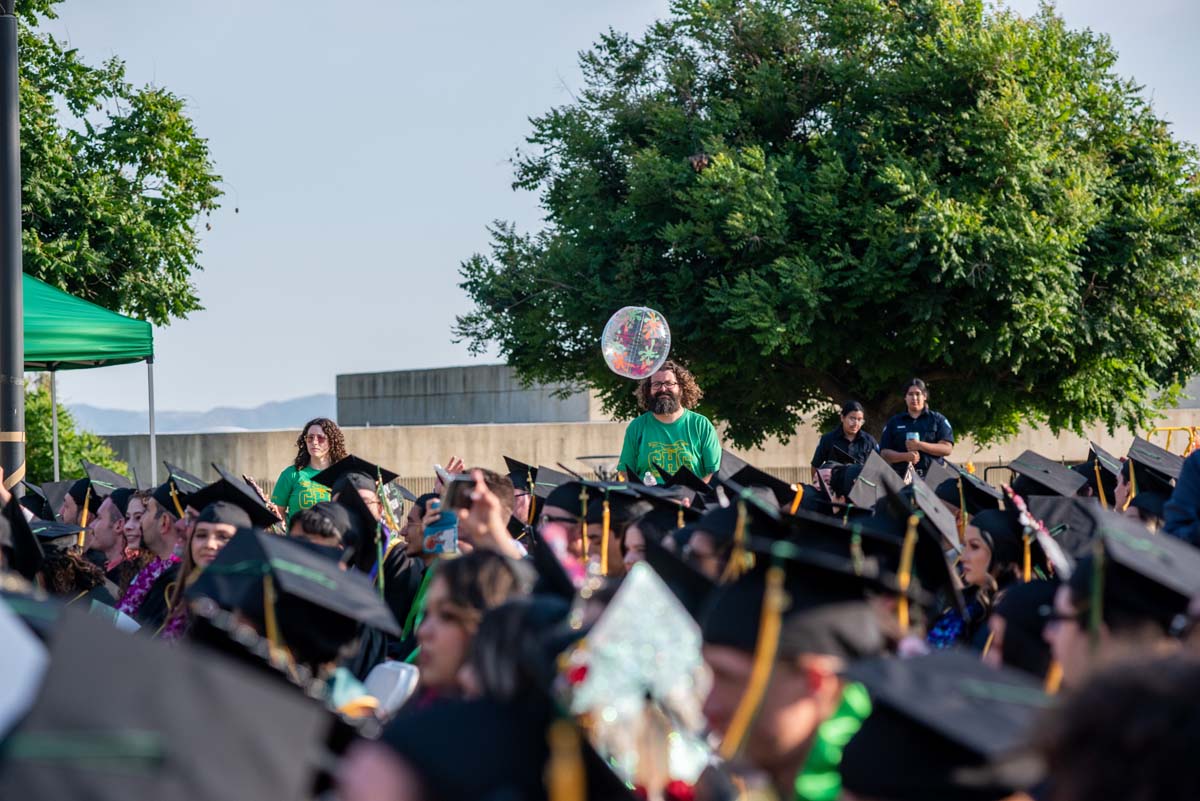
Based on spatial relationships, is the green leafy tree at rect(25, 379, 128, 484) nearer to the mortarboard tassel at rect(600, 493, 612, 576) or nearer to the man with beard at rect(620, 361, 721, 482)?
the man with beard at rect(620, 361, 721, 482)

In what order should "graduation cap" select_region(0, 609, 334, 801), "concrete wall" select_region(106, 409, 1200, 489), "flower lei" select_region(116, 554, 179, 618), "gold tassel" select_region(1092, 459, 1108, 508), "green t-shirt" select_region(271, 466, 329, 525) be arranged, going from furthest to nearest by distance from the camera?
"concrete wall" select_region(106, 409, 1200, 489)
"gold tassel" select_region(1092, 459, 1108, 508)
"green t-shirt" select_region(271, 466, 329, 525)
"flower lei" select_region(116, 554, 179, 618)
"graduation cap" select_region(0, 609, 334, 801)

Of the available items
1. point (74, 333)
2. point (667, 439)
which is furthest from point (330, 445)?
point (74, 333)

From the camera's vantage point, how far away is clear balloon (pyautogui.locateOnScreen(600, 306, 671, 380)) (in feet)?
37.1

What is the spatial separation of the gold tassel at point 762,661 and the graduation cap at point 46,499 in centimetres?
728

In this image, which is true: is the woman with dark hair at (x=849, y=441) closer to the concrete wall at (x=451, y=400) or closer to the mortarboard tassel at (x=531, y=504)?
the mortarboard tassel at (x=531, y=504)

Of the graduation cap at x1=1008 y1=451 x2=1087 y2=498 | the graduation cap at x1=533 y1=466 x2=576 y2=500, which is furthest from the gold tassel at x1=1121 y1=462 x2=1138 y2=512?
the graduation cap at x1=533 y1=466 x2=576 y2=500

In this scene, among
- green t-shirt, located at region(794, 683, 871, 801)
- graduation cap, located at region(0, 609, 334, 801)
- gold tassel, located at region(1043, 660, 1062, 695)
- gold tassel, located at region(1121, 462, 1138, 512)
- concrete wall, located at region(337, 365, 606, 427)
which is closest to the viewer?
graduation cap, located at region(0, 609, 334, 801)

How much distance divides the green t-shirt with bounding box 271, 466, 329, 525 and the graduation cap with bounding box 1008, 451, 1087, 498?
13.7 feet

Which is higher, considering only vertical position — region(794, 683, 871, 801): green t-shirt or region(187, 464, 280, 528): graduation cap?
region(187, 464, 280, 528): graduation cap

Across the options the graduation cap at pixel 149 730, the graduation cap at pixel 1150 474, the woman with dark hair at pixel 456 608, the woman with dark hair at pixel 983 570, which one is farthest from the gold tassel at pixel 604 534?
the graduation cap at pixel 149 730

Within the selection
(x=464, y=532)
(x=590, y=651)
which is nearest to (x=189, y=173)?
(x=464, y=532)

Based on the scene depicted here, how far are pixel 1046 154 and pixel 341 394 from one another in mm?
19540

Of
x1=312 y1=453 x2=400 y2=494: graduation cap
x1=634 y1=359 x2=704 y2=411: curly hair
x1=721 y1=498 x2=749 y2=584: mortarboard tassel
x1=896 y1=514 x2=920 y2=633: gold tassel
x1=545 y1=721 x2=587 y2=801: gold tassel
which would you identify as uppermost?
x1=634 y1=359 x2=704 y2=411: curly hair

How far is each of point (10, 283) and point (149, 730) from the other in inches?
274
